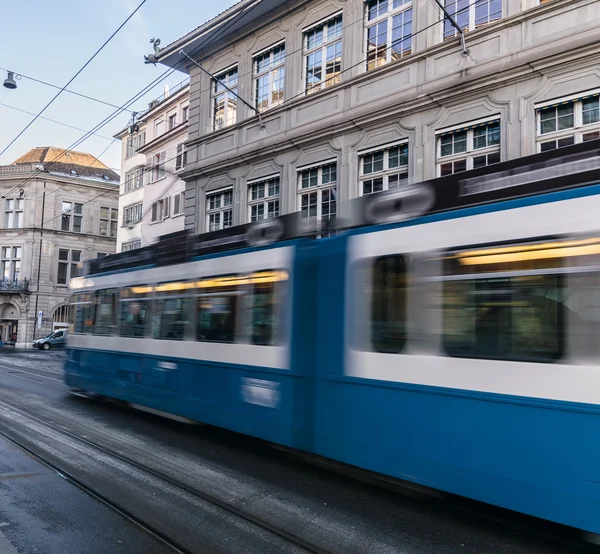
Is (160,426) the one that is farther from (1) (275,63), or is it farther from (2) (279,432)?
(1) (275,63)

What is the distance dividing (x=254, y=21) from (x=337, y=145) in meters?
6.10

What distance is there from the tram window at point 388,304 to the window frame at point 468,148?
25.3ft

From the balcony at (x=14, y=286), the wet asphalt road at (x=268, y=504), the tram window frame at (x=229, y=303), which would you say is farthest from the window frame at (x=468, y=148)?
the balcony at (x=14, y=286)

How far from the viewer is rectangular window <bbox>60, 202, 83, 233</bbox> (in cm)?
4984

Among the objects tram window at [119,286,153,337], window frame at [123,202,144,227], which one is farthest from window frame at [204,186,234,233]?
window frame at [123,202,144,227]

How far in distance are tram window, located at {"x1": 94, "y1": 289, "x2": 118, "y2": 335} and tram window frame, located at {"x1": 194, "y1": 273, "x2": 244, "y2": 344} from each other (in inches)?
125

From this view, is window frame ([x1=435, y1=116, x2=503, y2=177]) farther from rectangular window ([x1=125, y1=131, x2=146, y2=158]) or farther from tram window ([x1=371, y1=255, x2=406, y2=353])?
rectangular window ([x1=125, y1=131, x2=146, y2=158])

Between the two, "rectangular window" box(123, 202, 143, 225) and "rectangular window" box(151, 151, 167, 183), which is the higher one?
"rectangular window" box(151, 151, 167, 183)

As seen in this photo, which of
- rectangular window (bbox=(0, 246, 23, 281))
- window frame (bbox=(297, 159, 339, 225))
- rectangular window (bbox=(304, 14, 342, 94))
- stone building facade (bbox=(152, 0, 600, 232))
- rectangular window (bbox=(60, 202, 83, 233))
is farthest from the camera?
rectangular window (bbox=(60, 202, 83, 233))

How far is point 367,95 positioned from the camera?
15180 mm

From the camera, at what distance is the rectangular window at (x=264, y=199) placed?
17844 millimetres

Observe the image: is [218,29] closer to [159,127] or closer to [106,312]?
[106,312]

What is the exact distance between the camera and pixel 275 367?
7105 millimetres

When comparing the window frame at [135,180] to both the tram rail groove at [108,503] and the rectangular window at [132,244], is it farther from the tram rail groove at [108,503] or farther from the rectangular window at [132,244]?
the tram rail groove at [108,503]
